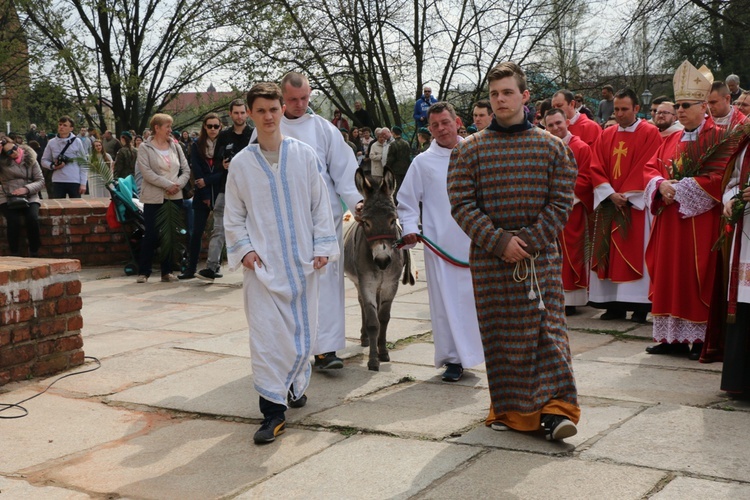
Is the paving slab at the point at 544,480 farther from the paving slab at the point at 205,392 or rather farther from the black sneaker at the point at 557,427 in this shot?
the paving slab at the point at 205,392

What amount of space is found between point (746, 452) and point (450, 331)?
233 centimetres

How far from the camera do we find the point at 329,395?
238 inches

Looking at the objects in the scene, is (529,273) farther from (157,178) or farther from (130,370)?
(157,178)

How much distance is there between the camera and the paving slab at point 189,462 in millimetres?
4453

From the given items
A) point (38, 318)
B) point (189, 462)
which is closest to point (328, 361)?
point (189, 462)

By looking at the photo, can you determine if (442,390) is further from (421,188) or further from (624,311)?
(624,311)

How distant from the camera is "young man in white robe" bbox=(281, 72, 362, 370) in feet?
21.7

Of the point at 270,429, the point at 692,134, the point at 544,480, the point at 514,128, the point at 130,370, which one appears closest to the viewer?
the point at 544,480

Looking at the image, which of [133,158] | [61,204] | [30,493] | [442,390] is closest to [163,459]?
[30,493]

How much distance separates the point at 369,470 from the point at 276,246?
4.78ft

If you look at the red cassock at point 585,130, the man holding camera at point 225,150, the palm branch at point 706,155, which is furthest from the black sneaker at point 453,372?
the man holding camera at point 225,150

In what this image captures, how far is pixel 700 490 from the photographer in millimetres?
4039

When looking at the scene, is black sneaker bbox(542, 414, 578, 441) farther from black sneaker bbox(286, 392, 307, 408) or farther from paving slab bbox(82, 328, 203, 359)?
paving slab bbox(82, 328, 203, 359)

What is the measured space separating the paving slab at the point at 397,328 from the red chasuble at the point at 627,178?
6.64 ft
